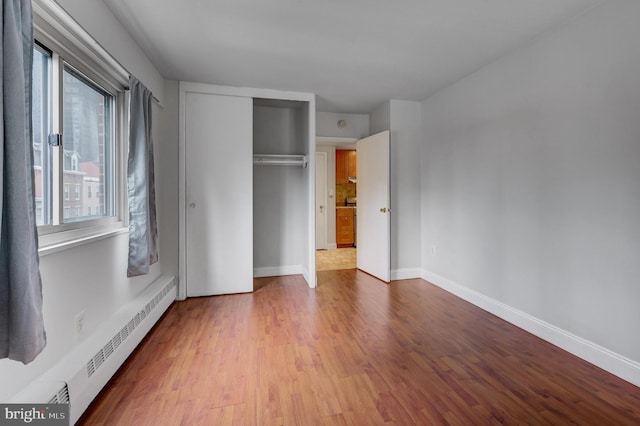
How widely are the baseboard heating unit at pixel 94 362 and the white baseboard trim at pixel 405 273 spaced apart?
2.78 meters

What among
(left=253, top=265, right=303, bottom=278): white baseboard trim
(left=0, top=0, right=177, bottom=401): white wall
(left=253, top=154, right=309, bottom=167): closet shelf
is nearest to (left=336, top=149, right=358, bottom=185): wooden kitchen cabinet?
(left=253, top=154, right=309, bottom=167): closet shelf

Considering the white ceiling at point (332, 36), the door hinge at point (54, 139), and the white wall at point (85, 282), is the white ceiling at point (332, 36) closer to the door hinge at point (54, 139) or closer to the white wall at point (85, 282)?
the white wall at point (85, 282)

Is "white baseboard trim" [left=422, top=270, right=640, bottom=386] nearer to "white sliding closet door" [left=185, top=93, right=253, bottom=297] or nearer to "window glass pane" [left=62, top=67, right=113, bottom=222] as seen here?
"white sliding closet door" [left=185, top=93, right=253, bottom=297]

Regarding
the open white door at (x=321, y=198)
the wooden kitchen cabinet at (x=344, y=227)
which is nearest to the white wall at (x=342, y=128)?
the open white door at (x=321, y=198)

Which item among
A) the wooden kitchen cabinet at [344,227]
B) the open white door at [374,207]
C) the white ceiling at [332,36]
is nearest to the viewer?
the white ceiling at [332,36]

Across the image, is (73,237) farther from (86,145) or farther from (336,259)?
(336,259)

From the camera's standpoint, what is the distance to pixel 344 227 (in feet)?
21.7

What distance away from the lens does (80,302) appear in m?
1.69

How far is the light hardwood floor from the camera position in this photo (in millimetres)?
1507

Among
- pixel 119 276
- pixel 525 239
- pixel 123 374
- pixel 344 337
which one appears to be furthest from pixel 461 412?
pixel 119 276

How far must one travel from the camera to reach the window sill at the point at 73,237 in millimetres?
1464

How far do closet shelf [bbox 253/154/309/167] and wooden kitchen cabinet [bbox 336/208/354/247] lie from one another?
2.79m

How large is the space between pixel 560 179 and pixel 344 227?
4.64 m

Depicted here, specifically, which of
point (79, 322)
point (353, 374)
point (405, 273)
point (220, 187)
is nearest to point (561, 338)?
point (353, 374)
